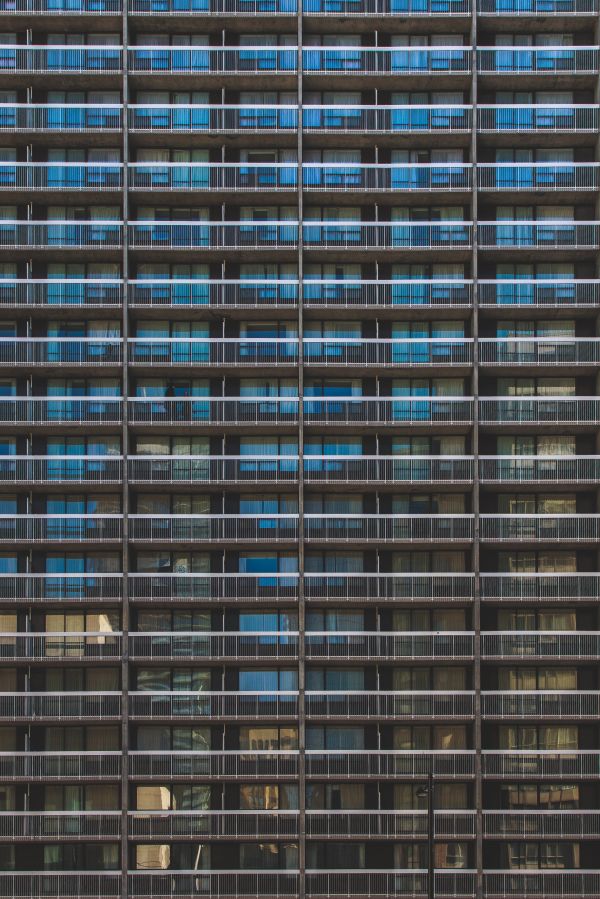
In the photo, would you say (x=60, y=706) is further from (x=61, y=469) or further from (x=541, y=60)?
(x=541, y=60)

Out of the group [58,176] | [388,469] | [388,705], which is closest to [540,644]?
[388,705]

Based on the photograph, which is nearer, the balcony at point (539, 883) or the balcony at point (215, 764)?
the balcony at point (539, 883)

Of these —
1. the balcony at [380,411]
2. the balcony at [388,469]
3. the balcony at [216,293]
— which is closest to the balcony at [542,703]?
the balcony at [388,469]

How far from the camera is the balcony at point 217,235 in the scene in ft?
127

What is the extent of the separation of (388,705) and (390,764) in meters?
2.20

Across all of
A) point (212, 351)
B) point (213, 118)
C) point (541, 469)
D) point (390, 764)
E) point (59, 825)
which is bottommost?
point (59, 825)

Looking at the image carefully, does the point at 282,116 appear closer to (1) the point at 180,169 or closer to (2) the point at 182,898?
(1) the point at 180,169

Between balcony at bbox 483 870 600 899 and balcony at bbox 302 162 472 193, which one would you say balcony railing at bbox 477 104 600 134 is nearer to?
balcony at bbox 302 162 472 193

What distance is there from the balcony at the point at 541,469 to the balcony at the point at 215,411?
8123 millimetres

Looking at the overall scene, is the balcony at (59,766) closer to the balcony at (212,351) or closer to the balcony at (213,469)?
the balcony at (213,469)

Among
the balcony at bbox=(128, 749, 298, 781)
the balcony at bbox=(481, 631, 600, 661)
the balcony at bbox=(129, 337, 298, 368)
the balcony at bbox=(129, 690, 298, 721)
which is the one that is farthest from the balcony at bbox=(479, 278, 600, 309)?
the balcony at bbox=(128, 749, 298, 781)

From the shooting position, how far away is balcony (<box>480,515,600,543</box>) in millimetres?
37562

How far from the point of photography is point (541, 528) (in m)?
37.7

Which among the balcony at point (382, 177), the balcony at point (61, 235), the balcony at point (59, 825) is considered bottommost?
the balcony at point (59, 825)
